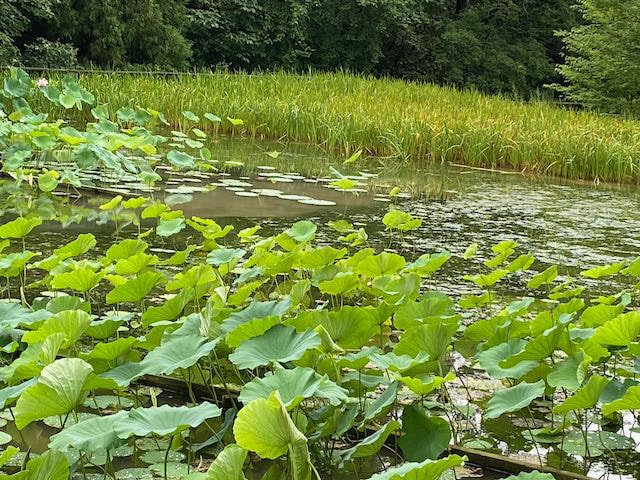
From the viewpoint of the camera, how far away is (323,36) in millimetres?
16578

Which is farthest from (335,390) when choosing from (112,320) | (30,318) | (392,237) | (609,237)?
(609,237)

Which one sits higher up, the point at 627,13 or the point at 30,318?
the point at 627,13

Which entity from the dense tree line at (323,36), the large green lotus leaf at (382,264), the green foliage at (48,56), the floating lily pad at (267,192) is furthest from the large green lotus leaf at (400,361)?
the green foliage at (48,56)

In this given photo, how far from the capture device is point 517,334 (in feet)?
4.70

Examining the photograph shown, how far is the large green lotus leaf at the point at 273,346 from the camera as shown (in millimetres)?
1094

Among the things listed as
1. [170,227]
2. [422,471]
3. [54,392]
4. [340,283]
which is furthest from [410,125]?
[422,471]

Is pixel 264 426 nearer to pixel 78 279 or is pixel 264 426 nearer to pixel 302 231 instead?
pixel 78 279

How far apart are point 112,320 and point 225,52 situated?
1489cm

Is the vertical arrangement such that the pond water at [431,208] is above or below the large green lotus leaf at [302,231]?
below

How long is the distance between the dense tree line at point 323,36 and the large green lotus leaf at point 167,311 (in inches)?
389

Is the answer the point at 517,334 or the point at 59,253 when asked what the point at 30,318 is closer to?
the point at 59,253

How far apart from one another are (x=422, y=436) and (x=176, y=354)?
37 centimetres

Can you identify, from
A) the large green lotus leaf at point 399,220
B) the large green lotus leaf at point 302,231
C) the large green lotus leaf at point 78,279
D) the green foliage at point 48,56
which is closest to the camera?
the large green lotus leaf at point 78,279

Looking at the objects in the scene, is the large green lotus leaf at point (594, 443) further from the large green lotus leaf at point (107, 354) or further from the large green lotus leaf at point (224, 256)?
the large green lotus leaf at point (224, 256)
